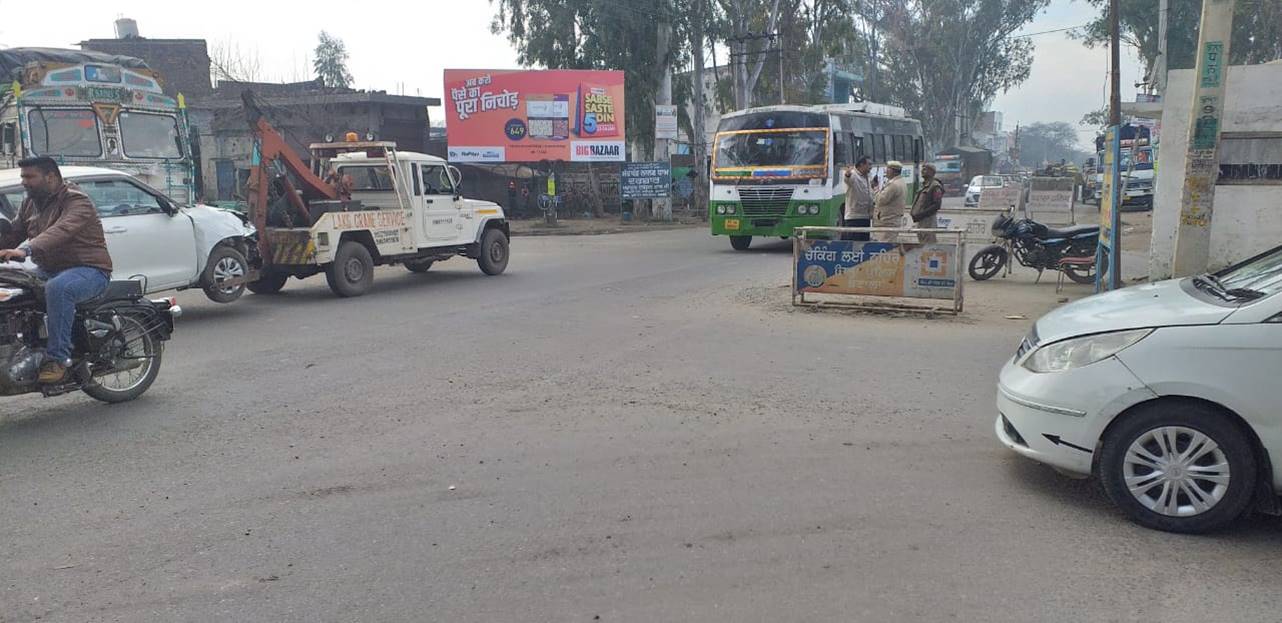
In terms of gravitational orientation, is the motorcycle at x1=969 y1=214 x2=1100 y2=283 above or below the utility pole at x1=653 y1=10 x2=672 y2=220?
below

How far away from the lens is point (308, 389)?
279 inches

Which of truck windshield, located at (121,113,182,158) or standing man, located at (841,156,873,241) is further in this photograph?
truck windshield, located at (121,113,182,158)

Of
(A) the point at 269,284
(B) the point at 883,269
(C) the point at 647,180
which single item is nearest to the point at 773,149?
(B) the point at 883,269

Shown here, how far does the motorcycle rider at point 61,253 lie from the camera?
605cm

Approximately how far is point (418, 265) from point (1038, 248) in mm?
10061

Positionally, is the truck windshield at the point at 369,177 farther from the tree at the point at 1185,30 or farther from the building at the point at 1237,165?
the tree at the point at 1185,30

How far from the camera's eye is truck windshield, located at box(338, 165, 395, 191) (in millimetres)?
13375

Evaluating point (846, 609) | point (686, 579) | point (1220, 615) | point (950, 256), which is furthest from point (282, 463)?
point (950, 256)

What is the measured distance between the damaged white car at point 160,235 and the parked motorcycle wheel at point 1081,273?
11.3 meters

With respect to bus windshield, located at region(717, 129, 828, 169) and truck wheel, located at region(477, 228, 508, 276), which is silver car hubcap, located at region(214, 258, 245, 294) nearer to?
truck wheel, located at region(477, 228, 508, 276)

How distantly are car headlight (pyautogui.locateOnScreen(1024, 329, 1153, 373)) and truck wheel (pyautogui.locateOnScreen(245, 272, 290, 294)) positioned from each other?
10.6 meters

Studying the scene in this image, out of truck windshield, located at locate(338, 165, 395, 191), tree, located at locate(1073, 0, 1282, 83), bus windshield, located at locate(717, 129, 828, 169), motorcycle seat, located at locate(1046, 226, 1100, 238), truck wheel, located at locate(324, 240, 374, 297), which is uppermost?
tree, located at locate(1073, 0, 1282, 83)

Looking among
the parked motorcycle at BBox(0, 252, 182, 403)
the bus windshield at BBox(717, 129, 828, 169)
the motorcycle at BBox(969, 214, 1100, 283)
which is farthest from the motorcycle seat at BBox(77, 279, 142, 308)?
the bus windshield at BBox(717, 129, 828, 169)

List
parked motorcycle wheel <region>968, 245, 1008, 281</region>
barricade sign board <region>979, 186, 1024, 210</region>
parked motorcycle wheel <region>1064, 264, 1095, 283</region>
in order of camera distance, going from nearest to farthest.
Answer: parked motorcycle wheel <region>1064, 264, 1095, 283</region> < parked motorcycle wheel <region>968, 245, 1008, 281</region> < barricade sign board <region>979, 186, 1024, 210</region>
